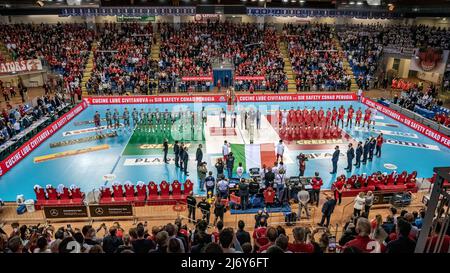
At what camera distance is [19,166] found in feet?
57.6

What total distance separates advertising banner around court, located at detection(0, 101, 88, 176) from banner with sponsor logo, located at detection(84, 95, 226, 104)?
2.60 meters

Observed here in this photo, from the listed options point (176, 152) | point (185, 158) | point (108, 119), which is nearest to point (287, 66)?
point (108, 119)

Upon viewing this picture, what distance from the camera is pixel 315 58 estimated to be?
36.6 metres

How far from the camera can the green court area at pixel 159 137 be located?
19.5 meters

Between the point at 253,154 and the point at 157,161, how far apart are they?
5.27 meters

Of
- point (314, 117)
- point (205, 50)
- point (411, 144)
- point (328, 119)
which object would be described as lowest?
point (411, 144)

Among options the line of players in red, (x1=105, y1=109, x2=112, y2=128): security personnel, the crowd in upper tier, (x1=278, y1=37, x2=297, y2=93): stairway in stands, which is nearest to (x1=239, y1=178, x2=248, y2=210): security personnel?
the line of players in red

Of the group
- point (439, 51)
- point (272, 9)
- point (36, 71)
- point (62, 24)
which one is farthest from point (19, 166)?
point (439, 51)

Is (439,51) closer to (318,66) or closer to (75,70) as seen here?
(318,66)

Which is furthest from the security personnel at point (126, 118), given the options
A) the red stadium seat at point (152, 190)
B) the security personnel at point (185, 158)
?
the red stadium seat at point (152, 190)

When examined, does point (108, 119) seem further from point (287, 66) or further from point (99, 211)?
point (287, 66)

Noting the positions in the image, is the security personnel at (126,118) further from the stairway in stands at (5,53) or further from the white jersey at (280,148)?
the stairway in stands at (5,53)

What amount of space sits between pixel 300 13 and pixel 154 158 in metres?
27.6

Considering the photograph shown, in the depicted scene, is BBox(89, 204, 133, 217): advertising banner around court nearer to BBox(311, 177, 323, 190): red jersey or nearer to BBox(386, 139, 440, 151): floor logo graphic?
BBox(311, 177, 323, 190): red jersey
